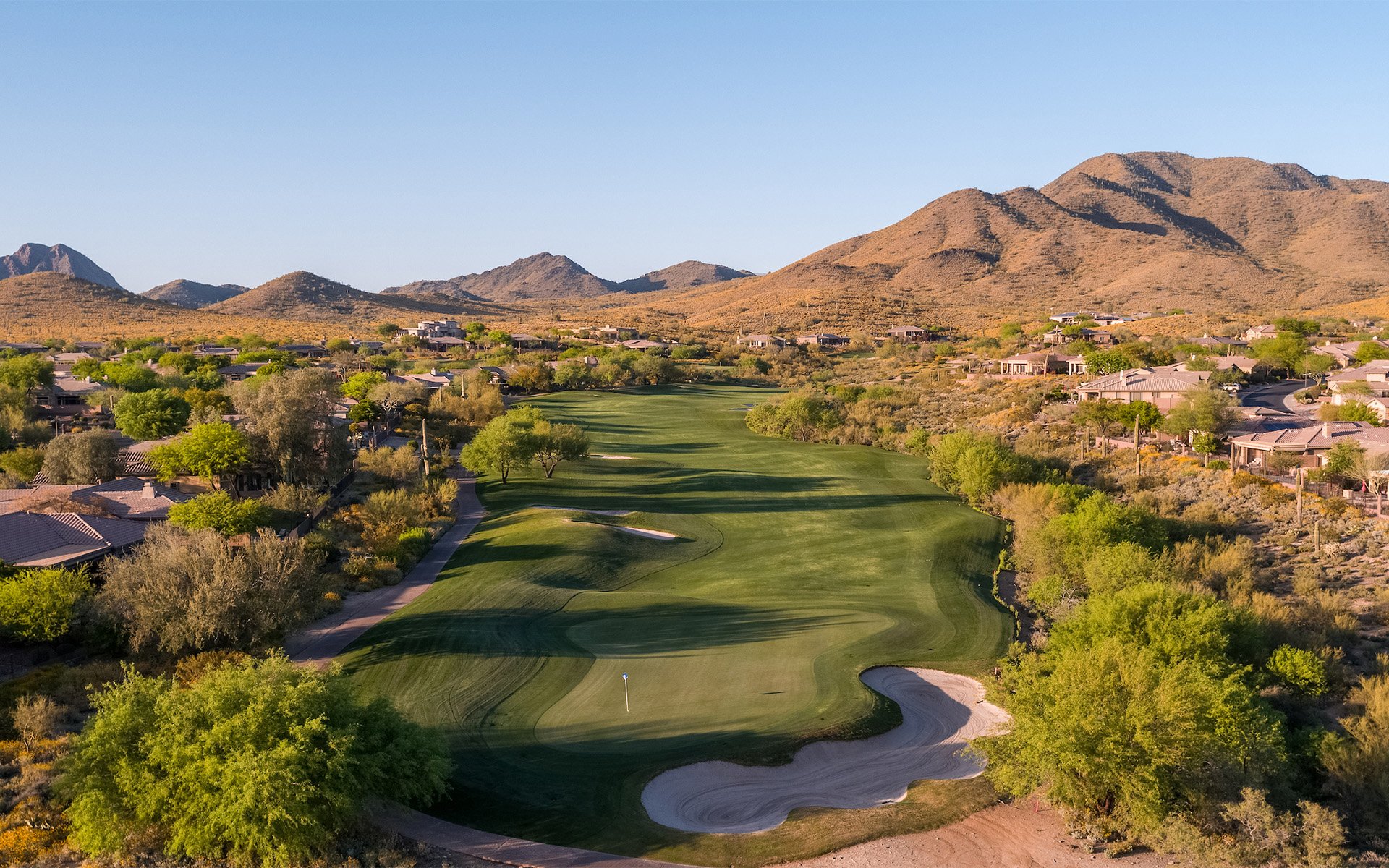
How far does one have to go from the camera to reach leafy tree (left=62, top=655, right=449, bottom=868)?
1593 centimetres

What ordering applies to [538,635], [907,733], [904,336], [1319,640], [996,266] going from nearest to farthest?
[907,733], [1319,640], [538,635], [904,336], [996,266]

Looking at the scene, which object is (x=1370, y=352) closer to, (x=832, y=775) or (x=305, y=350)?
(x=832, y=775)

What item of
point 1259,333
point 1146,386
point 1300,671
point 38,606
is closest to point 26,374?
point 38,606

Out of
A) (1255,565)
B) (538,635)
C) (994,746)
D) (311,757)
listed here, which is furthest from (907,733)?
(1255,565)

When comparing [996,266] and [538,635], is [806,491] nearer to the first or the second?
[538,635]

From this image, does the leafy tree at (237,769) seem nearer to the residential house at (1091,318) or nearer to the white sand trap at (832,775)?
the white sand trap at (832,775)

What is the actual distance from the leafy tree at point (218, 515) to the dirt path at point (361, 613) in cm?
634

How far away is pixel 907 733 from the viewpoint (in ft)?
75.5

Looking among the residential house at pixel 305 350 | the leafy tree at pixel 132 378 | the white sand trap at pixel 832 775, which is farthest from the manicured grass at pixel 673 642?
the residential house at pixel 305 350

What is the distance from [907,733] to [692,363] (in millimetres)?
103518

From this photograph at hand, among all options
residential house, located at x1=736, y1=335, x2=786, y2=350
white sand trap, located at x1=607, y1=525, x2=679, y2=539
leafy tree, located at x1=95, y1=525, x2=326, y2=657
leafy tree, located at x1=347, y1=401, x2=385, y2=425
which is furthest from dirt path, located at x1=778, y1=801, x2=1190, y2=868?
residential house, located at x1=736, y1=335, x2=786, y2=350

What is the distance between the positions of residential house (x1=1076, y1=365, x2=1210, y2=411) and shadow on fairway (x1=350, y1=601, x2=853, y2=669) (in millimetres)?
45184

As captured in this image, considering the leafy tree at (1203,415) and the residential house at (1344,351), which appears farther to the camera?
the residential house at (1344,351)

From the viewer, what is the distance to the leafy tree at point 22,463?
45.3 meters
